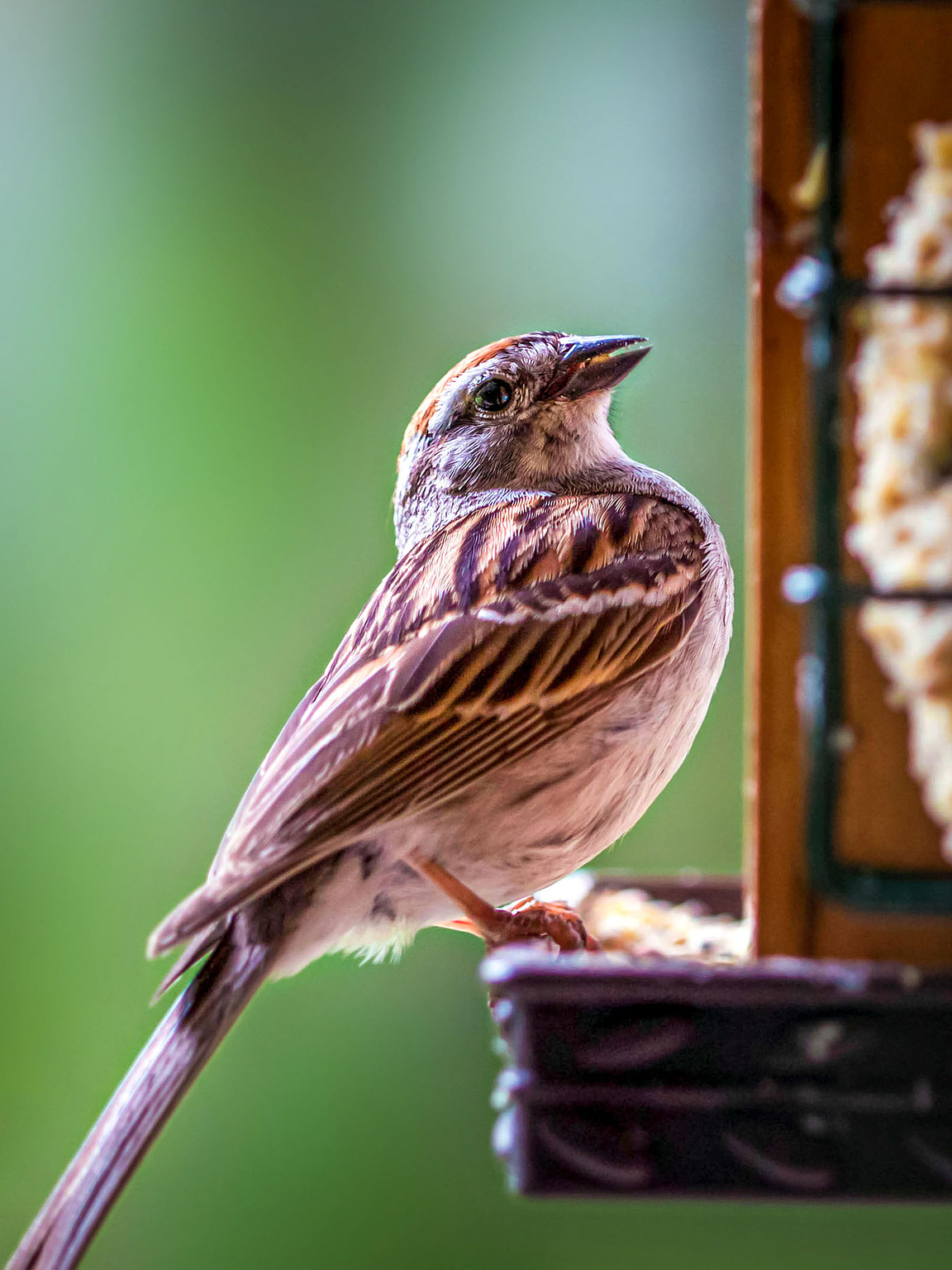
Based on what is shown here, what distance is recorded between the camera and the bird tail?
229 cm

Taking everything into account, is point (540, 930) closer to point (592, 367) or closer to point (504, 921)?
point (504, 921)

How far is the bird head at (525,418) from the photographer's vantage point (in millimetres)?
3076

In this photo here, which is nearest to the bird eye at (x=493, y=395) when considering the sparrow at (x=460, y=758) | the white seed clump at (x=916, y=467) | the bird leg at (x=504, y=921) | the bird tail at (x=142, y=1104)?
the sparrow at (x=460, y=758)

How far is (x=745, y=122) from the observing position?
596 centimetres

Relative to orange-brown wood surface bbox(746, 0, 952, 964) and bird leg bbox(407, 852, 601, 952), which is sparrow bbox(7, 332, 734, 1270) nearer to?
bird leg bbox(407, 852, 601, 952)

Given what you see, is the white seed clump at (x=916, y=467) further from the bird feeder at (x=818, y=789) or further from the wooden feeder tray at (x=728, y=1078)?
the wooden feeder tray at (x=728, y=1078)

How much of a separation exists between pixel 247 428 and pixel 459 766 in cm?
374

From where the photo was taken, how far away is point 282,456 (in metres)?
6.01

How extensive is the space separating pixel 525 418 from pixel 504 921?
952 millimetres

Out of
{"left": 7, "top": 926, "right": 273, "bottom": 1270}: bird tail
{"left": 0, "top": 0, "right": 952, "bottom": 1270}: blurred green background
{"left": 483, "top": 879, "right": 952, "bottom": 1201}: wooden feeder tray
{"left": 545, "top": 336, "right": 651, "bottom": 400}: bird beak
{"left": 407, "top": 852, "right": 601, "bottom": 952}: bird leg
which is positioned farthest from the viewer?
{"left": 0, "top": 0, "right": 952, "bottom": 1270}: blurred green background

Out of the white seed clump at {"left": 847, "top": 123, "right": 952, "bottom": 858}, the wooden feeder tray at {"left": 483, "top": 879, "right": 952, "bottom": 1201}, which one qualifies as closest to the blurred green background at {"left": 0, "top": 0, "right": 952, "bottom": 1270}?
the wooden feeder tray at {"left": 483, "top": 879, "right": 952, "bottom": 1201}

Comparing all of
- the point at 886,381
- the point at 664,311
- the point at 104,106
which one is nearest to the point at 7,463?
the point at 104,106

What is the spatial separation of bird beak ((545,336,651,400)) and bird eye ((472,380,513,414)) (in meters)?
0.08

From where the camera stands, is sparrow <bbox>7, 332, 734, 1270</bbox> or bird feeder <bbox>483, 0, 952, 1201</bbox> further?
sparrow <bbox>7, 332, 734, 1270</bbox>
